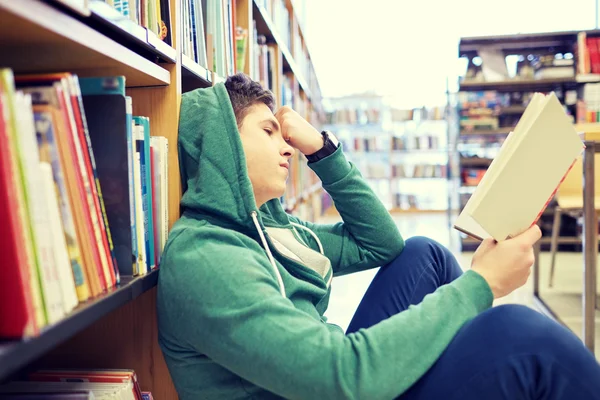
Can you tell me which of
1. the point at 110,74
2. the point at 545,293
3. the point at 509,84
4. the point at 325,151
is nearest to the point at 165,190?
the point at 110,74

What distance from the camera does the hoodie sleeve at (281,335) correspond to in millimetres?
658

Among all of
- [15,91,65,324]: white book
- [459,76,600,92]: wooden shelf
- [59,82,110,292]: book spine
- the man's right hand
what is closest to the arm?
the man's right hand

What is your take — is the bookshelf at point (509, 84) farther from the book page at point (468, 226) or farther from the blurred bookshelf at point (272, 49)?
the book page at point (468, 226)

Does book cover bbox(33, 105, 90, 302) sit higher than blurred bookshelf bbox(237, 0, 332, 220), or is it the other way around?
blurred bookshelf bbox(237, 0, 332, 220)

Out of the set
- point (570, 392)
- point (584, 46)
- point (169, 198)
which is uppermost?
point (584, 46)

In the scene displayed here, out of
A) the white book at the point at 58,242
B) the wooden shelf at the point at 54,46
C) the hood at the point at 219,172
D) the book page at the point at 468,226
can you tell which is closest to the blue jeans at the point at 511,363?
the book page at the point at 468,226

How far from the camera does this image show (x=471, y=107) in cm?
421

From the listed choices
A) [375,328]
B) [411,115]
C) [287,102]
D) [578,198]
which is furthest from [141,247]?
[411,115]

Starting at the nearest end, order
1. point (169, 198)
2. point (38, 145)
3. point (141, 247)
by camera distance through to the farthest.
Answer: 1. point (38, 145)
2. point (141, 247)
3. point (169, 198)

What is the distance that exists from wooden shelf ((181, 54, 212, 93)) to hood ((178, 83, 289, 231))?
0.15 m

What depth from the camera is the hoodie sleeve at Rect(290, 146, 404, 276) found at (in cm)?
120

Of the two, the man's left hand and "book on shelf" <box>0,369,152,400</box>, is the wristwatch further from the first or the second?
"book on shelf" <box>0,369,152,400</box>

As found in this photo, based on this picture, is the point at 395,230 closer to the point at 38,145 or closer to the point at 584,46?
the point at 38,145

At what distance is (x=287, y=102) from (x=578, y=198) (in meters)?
1.66
